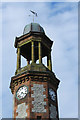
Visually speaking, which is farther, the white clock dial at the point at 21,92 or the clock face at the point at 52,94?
the clock face at the point at 52,94

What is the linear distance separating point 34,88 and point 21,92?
1.24 m

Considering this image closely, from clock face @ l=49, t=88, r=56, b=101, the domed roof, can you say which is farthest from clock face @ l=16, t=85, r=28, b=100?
the domed roof

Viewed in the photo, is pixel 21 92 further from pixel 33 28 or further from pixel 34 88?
pixel 33 28

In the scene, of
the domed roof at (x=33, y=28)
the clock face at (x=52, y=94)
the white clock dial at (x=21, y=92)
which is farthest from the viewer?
the domed roof at (x=33, y=28)

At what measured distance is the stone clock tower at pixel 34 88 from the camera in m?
24.5

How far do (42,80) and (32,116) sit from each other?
371cm

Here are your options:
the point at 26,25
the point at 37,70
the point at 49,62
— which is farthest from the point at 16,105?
the point at 26,25

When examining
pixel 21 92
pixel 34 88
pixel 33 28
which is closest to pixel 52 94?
pixel 34 88

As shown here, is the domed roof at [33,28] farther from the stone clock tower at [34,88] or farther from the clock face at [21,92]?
the clock face at [21,92]

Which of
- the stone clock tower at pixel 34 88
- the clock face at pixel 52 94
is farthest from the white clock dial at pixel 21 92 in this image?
the clock face at pixel 52 94

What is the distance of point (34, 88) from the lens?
84.0 feet

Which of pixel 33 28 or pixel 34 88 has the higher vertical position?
pixel 33 28

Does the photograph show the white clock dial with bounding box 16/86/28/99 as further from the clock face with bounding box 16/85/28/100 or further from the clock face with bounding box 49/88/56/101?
the clock face with bounding box 49/88/56/101

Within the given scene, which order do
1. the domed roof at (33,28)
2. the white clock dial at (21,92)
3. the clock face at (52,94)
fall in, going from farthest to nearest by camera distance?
the domed roof at (33,28), the clock face at (52,94), the white clock dial at (21,92)
